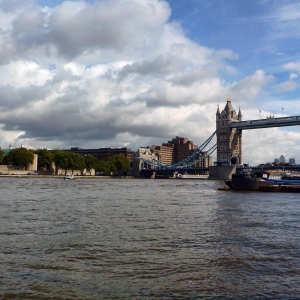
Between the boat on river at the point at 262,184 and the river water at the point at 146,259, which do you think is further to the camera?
the boat on river at the point at 262,184

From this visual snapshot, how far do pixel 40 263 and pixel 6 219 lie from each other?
8.50 meters

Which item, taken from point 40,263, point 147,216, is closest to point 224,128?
point 147,216

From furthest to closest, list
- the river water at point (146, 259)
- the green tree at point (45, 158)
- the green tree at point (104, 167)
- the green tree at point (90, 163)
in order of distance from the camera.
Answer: the green tree at point (104, 167) < the green tree at point (90, 163) < the green tree at point (45, 158) < the river water at point (146, 259)

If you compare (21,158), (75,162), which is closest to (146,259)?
(21,158)

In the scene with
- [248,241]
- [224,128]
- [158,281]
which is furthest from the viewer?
[224,128]

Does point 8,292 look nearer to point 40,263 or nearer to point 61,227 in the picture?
point 40,263

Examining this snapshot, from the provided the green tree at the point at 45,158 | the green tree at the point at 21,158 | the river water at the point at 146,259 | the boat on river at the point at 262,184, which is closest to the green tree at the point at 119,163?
the green tree at the point at 45,158

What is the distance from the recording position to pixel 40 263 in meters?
10.2

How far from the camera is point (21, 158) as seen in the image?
359ft

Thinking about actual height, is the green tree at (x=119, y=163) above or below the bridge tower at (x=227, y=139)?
below

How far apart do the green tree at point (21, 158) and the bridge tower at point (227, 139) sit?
54.4m

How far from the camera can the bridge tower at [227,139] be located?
12875 cm

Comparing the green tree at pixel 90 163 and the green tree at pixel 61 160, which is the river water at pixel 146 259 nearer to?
the green tree at pixel 61 160

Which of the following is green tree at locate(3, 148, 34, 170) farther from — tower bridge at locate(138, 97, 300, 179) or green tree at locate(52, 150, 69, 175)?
tower bridge at locate(138, 97, 300, 179)
